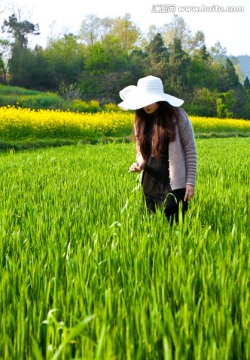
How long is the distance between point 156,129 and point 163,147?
12 centimetres

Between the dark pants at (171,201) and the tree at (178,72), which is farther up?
the tree at (178,72)

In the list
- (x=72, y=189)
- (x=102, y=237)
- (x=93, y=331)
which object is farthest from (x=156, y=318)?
(x=72, y=189)

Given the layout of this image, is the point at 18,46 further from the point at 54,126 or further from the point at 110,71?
the point at 54,126

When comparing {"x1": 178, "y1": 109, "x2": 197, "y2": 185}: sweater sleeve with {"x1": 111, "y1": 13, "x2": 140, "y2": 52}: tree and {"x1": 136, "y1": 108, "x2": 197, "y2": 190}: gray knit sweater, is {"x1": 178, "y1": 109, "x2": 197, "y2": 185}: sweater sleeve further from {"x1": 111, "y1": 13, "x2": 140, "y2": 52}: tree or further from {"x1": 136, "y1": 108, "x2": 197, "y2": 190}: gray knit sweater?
{"x1": 111, "y1": 13, "x2": 140, "y2": 52}: tree

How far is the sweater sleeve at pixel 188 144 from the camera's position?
2.71 metres

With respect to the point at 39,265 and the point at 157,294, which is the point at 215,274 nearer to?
the point at 157,294

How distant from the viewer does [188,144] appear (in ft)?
8.97

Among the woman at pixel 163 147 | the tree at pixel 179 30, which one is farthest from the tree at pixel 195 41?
the woman at pixel 163 147

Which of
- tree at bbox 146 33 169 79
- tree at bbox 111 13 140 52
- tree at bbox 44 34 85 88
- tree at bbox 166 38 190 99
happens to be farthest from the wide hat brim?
tree at bbox 111 13 140 52

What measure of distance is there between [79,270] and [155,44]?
121ft

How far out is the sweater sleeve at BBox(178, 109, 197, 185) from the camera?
2.71m

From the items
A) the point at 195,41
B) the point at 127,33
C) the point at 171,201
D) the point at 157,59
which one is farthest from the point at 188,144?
the point at 195,41

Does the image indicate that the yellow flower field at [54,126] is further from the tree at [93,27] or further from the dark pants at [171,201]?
the tree at [93,27]

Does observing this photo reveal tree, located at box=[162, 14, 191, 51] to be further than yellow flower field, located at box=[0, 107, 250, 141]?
Yes
